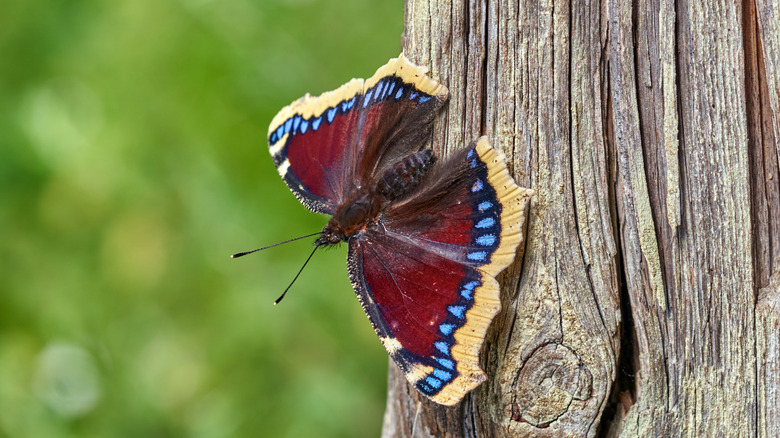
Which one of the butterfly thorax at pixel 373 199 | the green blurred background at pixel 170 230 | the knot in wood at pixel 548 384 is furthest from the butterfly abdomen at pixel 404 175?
the green blurred background at pixel 170 230

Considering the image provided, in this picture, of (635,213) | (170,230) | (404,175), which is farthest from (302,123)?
(170,230)

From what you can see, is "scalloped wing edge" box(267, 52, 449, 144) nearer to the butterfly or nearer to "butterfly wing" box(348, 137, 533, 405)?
the butterfly

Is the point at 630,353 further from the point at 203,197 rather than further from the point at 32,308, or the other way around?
the point at 32,308

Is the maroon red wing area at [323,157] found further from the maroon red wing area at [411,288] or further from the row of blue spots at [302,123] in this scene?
the maroon red wing area at [411,288]

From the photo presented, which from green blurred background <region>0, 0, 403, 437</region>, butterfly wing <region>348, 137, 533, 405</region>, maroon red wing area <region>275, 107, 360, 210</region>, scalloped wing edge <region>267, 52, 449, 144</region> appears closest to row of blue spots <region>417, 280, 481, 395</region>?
butterfly wing <region>348, 137, 533, 405</region>

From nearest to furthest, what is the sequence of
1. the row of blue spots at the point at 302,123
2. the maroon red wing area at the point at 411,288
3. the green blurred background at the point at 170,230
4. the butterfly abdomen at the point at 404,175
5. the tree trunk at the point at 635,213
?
the tree trunk at the point at 635,213
the maroon red wing area at the point at 411,288
the butterfly abdomen at the point at 404,175
the row of blue spots at the point at 302,123
the green blurred background at the point at 170,230

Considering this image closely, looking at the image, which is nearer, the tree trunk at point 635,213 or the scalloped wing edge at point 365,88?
the tree trunk at point 635,213

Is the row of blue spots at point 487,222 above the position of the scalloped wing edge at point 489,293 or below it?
above

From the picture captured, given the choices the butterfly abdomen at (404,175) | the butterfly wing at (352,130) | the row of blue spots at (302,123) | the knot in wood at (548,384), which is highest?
the row of blue spots at (302,123)
